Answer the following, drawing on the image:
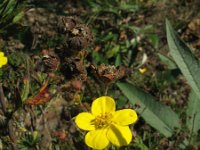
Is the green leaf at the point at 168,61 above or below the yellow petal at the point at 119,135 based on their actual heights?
below

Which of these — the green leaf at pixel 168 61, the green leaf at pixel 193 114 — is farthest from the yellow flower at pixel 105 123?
the green leaf at pixel 168 61

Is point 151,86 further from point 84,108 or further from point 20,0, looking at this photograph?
point 84,108

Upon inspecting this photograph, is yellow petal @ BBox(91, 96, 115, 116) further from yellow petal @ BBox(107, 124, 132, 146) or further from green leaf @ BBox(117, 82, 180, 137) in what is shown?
green leaf @ BBox(117, 82, 180, 137)

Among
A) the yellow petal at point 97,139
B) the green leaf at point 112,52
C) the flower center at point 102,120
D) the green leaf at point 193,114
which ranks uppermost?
the flower center at point 102,120

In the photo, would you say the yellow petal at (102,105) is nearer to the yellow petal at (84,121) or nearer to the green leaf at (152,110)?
the yellow petal at (84,121)

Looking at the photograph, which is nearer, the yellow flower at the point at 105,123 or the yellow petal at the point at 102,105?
the yellow flower at the point at 105,123

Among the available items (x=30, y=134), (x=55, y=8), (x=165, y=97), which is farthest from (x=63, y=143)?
(x=55, y=8)

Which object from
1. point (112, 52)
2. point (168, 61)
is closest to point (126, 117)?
point (168, 61)
